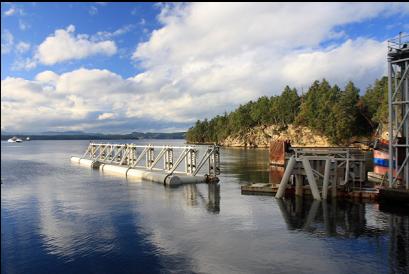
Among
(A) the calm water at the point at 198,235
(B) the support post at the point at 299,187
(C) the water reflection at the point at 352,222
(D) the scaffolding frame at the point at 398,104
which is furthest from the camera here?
(B) the support post at the point at 299,187

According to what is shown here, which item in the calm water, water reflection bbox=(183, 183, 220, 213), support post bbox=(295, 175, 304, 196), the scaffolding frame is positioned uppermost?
the scaffolding frame

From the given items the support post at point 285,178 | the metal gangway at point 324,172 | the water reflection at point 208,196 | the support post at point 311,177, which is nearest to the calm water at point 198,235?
the water reflection at point 208,196

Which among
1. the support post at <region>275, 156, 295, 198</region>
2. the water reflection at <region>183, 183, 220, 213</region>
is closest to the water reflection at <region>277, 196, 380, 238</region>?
the support post at <region>275, 156, 295, 198</region>

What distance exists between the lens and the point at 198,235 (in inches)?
1107

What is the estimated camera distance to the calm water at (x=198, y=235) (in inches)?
864

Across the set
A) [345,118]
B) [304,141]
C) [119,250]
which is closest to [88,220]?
[119,250]

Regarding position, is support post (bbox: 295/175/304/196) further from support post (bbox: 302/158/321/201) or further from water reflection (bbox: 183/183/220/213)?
water reflection (bbox: 183/183/220/213)

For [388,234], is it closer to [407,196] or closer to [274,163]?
[407,196]

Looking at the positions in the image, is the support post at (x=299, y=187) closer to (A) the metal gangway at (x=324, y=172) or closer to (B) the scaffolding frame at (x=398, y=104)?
(A) the metal gangway at (x=324, y=172)

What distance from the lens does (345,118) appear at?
5930 inches

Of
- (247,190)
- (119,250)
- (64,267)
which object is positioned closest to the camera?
(64,267)

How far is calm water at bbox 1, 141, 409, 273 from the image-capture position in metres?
21.9

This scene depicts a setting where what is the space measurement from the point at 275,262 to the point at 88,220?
1912 cm

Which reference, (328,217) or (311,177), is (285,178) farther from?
(328,217)
